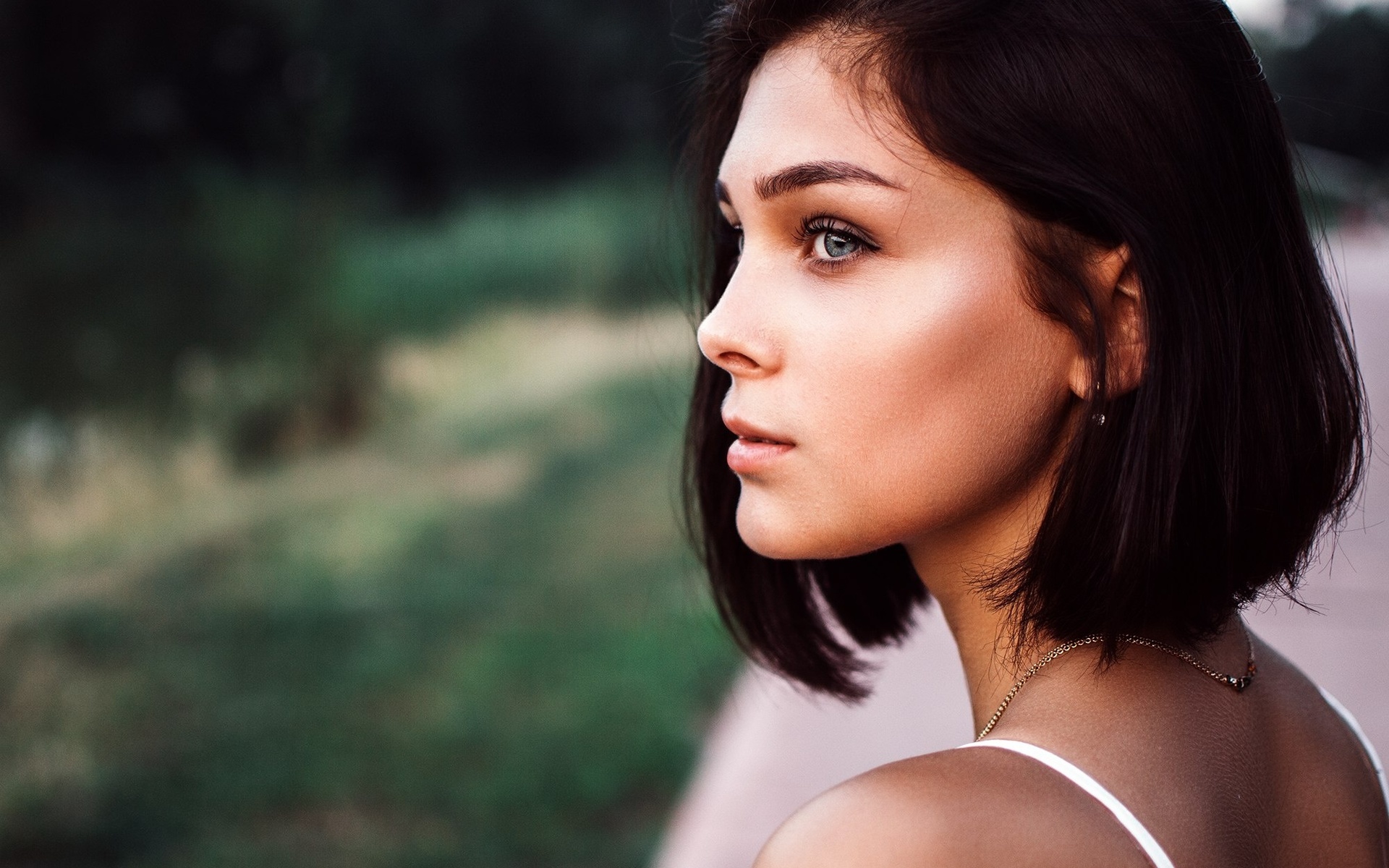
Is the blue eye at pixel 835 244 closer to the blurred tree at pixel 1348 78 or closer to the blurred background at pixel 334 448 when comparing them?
the blurred background at pixel 334 448

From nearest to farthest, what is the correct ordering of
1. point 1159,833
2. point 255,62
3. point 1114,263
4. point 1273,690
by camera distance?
point 1159,833
point 1114,263
point 1273,690
point 255,62

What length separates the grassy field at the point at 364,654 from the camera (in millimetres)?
4383

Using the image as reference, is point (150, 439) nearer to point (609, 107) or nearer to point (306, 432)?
point (306, 432)

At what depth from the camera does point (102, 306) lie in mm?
6254

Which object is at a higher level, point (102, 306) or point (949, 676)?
point (102, 306)

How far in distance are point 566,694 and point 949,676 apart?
1.54m

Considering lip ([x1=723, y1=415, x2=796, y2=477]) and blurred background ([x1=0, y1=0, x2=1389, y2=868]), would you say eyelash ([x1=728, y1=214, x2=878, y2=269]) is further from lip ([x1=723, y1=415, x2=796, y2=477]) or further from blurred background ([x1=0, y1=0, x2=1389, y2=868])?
blurred background ([x1=0, y1=0, x2=1389, y2=868])

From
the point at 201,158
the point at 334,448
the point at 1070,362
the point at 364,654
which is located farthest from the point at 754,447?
the point at 334,448

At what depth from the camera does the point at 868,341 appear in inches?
55.9

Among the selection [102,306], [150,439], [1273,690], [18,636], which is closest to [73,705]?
[18,636]

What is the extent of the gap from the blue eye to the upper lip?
208 millimetres

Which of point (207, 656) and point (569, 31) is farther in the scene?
point (569, 31)

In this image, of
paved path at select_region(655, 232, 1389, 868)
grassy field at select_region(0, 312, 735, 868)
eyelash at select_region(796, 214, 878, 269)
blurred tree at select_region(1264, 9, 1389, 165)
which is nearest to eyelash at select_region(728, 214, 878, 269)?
eyelash at select_region(796, 214, 878, 269)

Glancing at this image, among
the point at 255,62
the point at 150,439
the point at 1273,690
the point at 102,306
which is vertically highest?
the point at 255,62
